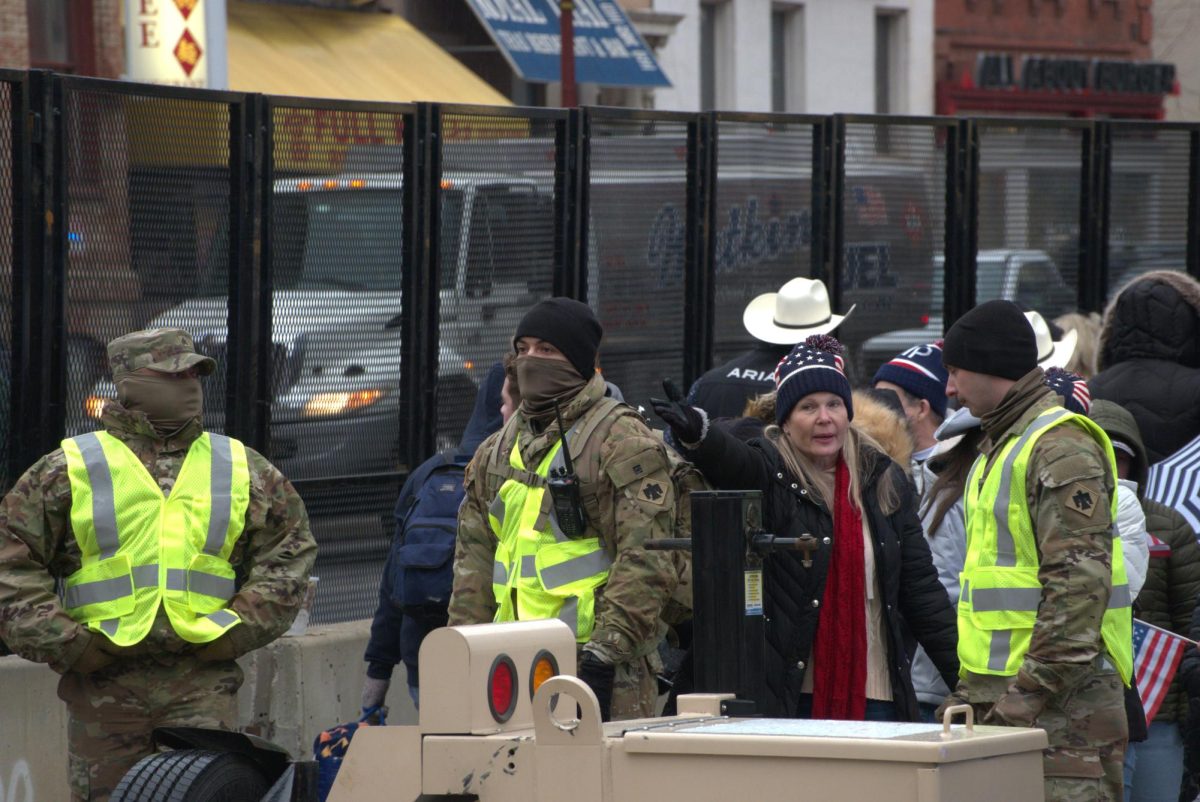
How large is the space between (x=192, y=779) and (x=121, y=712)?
2.48 ft

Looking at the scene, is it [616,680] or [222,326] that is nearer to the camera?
[616,680]

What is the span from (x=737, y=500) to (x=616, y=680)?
4.56 feet

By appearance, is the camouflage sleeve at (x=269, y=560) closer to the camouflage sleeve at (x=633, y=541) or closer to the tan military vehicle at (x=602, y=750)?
the camouflage sleeve at (x=633, y=541)

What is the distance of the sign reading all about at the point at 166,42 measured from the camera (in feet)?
57.8

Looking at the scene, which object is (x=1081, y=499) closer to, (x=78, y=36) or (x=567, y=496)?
(x=567, y=496)

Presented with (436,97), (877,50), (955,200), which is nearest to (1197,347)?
(955,200)

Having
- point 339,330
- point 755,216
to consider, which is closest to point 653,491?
point 339,330

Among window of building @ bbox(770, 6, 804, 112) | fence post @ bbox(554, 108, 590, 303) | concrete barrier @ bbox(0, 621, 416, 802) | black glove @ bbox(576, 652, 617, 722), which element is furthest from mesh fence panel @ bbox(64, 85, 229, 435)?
window of building @ bbox(770, 6, 804, 112)

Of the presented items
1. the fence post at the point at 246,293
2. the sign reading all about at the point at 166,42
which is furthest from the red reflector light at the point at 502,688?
the sign reading all about at the point at 166,42

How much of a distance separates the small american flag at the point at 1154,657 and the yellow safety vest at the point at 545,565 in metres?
1.70

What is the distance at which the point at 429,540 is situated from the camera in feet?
22.0

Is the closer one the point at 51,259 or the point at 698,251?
the point at 51,259

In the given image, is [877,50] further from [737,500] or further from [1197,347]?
[737,500]

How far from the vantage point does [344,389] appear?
28.0ft
